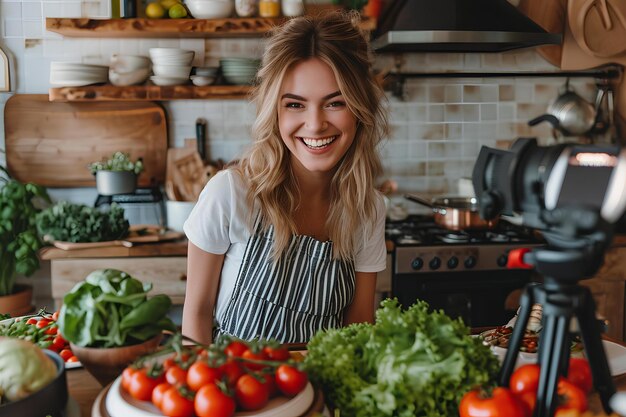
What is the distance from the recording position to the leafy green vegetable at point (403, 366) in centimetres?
126

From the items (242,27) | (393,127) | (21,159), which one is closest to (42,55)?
(21,159)

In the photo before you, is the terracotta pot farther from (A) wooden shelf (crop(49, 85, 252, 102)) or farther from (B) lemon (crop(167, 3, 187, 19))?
(B) lemon (crop(167, 3, 187, 19))

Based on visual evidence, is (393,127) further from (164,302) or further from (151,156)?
(164,302)

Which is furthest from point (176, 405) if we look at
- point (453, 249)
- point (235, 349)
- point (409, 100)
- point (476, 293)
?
point (409, 100)

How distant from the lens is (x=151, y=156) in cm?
408

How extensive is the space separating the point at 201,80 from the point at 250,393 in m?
2.76

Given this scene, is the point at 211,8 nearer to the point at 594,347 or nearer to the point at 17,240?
the point at 17,240

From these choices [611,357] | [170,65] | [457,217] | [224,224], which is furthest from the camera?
[457,217]

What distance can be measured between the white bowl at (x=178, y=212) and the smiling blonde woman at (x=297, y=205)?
5.05ft

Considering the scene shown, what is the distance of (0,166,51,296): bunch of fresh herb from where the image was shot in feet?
11.6

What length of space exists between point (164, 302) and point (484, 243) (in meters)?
2.50

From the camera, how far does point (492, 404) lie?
3.92 ft

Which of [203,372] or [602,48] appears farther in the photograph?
[602,48]

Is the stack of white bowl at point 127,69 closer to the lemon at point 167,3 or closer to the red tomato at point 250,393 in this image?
the lemon at point 167,3
